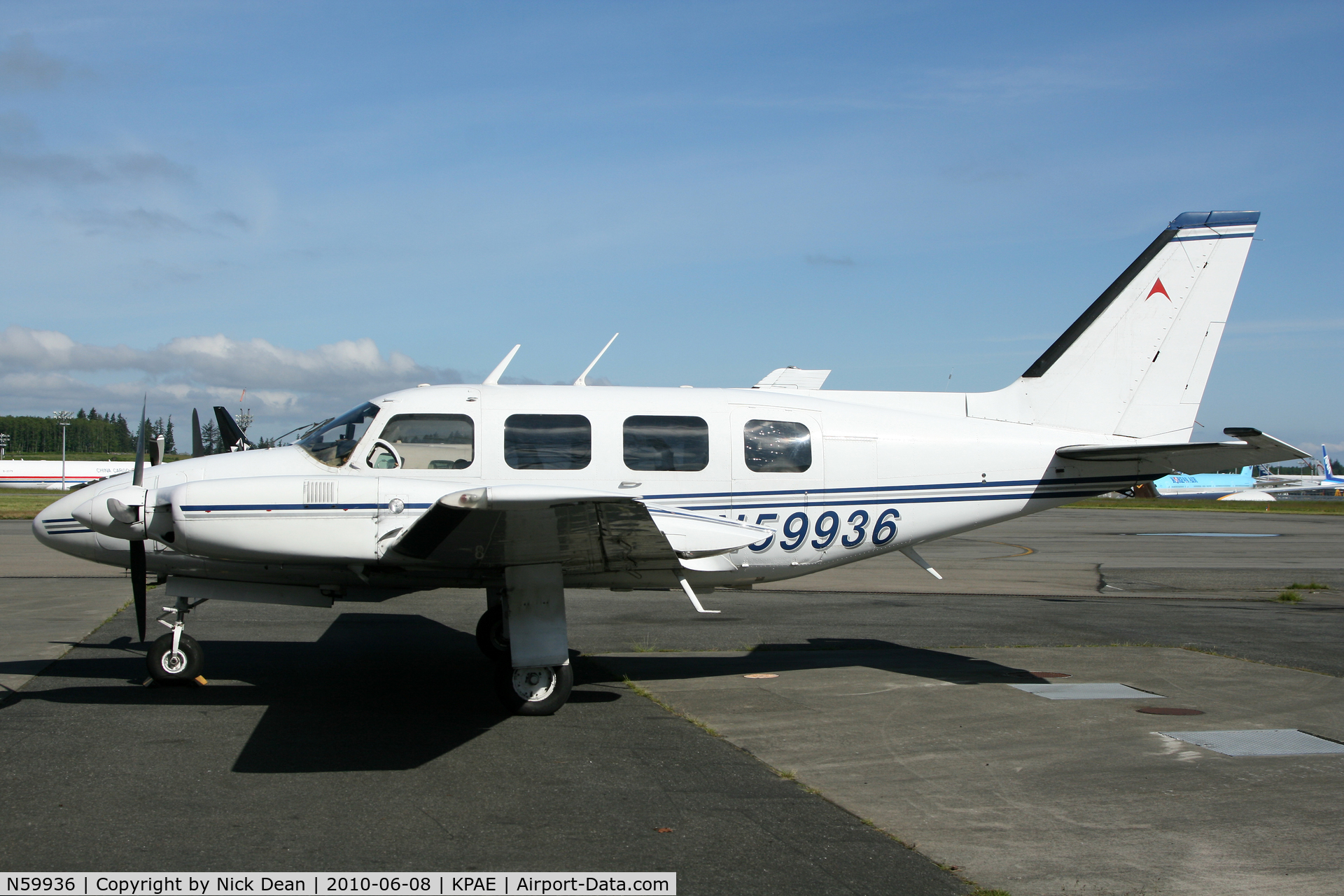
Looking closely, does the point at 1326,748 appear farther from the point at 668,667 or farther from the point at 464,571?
the point at 464,571

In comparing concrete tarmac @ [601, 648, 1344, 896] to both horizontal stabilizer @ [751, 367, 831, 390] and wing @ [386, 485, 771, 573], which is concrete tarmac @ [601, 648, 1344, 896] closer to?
wing @ [386, 485, 771, 573]

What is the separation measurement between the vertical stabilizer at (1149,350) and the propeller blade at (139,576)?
27.3ft

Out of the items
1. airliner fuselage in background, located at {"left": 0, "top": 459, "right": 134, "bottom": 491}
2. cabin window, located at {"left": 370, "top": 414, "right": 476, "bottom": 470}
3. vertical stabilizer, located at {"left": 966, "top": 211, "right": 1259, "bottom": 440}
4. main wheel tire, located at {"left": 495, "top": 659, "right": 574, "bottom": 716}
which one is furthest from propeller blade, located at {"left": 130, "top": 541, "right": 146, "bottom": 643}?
airliner fuselage in background, located at {"left": 0, "top": 459, "right": 134, "bottom": 491}

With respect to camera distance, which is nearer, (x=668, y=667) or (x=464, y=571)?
(x=464, y=571)

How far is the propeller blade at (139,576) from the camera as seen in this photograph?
8.45m

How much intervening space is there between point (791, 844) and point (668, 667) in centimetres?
511

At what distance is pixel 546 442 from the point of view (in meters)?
8.70

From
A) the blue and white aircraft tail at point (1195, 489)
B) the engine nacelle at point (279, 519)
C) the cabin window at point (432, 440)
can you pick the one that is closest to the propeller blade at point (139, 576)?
the engine nacelle at point (279, 519)

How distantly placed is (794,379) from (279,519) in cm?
602

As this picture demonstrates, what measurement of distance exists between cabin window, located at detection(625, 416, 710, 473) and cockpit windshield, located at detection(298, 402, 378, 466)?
2.42 m

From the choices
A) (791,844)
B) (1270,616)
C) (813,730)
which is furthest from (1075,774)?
(1270,616)

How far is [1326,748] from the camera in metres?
7.14

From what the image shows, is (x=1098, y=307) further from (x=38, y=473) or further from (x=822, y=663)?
(x=38, y=473)

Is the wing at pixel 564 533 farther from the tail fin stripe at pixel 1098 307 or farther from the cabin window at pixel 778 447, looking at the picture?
the tail fin stripe at pixel 1098 307
